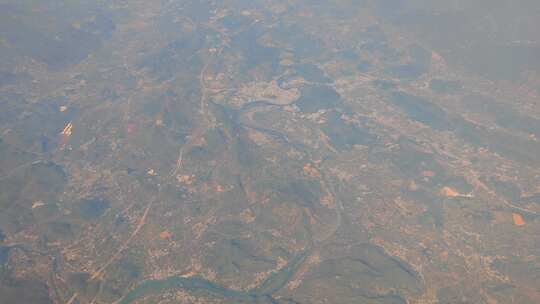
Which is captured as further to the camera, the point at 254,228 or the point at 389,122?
the point at 389,122

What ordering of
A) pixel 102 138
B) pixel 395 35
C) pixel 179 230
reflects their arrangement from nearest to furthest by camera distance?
pixel 179 230 < pixel 102 138 < pixel 395 35

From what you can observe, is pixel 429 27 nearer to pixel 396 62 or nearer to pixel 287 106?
pixel 396 62

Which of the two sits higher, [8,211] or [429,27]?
[429,27]

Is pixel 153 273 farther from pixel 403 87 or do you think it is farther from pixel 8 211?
pixel 403 87

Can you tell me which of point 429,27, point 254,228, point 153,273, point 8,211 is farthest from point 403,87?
point 8,211

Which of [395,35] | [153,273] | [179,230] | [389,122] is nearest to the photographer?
[153,273]

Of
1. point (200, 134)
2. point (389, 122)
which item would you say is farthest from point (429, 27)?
point (200, 134)
